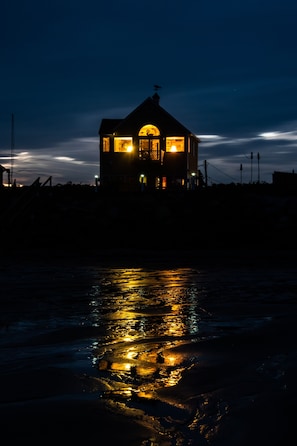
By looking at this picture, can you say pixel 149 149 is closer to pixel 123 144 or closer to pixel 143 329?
pixel 123 144

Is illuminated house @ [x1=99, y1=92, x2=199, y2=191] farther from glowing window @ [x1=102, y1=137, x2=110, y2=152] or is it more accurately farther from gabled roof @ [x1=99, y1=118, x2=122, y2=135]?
gabled roof @ [x1=99, y1=118, x2=122, y2=135]

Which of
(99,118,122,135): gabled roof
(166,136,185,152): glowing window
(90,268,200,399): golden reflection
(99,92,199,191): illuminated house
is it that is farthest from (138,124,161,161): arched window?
(90,268,200,399): golden reflection

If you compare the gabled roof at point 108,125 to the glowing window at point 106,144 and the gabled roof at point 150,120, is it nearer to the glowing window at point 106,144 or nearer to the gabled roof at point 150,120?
the glowing window at point 106,144

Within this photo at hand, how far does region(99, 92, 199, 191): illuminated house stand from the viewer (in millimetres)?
51125

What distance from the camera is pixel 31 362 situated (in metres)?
6.52

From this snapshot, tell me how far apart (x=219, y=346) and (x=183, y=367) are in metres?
1.10

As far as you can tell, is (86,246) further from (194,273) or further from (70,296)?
(70,296)

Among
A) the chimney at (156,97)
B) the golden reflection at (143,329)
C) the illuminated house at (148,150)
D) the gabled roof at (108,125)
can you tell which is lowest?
the golden reflection at (143,329)

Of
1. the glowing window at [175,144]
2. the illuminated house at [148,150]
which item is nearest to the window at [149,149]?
the illuminated house at [148,150]

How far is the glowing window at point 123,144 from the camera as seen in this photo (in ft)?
170

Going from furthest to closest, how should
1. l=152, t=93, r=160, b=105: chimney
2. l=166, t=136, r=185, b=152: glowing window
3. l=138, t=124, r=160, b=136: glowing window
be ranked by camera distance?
1. l=152, t=93, r=160, b=105: chimney
2. l=166, t=136, r=185, b=152: glowing window
3. l=138, t=124, r=160, b=136: glowing window

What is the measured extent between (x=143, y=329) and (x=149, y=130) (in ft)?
144

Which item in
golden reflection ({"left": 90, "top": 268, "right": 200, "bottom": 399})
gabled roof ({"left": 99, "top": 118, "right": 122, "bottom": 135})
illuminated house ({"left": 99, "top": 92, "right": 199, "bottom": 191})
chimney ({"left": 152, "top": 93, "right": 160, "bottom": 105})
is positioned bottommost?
golden reflection ({"left": 90, "top": 268, "right": 200, "bottom": 399})

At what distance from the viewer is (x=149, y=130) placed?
51656 mm
